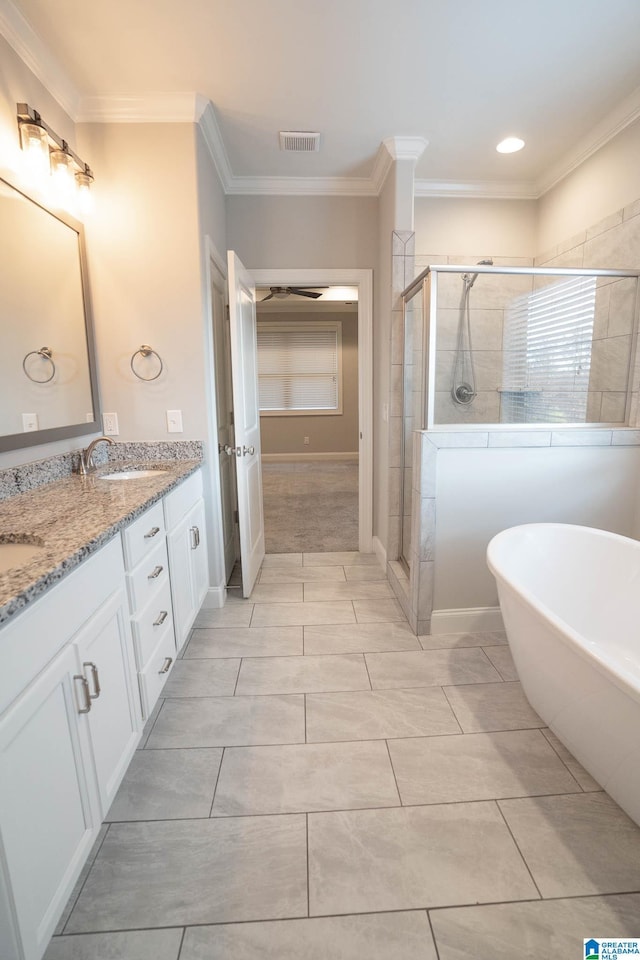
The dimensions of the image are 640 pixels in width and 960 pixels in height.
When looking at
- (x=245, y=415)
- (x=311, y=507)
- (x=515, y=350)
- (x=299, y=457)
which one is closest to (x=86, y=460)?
(x=245, y=415)

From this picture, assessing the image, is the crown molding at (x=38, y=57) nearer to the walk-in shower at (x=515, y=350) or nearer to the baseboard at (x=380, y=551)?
the walk-in shower at (x=515, y=350)

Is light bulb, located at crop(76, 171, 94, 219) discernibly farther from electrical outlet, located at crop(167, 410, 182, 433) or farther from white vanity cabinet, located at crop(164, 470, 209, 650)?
white vanity cabinet, located at crop(164, 470, 209, 650)

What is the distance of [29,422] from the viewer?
1781mm

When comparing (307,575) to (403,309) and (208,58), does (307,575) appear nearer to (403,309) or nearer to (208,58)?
(403,309)

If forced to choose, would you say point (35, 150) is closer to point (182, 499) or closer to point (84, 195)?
point (84, 195)

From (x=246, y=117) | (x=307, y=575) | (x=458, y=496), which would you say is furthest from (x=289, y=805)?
(x=246, y=117)

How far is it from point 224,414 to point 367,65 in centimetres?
197

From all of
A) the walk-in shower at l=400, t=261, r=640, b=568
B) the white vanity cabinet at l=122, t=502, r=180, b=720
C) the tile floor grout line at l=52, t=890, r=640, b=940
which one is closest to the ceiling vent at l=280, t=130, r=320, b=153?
the walk-in shower at l=400, t=261, r=640, b=568

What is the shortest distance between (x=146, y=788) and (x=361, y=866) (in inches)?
29.3

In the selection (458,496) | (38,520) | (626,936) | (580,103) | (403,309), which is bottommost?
(626,936)

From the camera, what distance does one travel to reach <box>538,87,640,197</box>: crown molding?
2229 millimetres

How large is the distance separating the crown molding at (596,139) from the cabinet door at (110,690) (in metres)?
3.29

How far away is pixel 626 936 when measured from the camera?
40.8 inches

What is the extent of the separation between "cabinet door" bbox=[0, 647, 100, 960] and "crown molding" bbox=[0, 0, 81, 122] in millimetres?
2285
